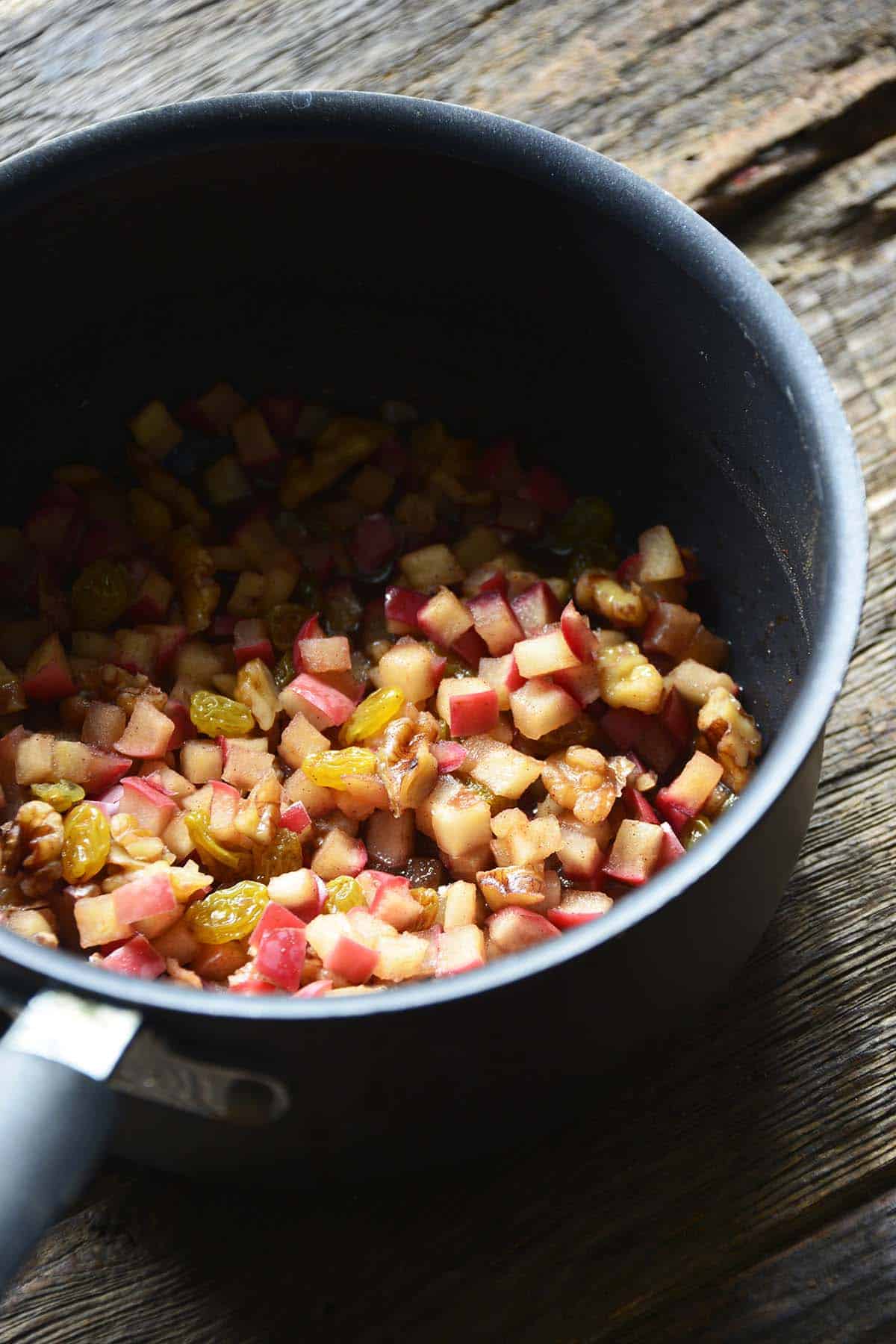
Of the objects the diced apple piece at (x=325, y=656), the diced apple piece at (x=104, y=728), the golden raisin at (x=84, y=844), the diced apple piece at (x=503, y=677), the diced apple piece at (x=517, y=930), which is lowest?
the diced apple piece at (x=517, y=930)

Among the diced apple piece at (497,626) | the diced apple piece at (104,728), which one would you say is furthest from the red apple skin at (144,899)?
the diced apple piece at (497,626)

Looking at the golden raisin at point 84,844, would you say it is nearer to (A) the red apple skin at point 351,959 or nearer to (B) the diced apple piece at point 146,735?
(B) the diced apple piece at point 146,735

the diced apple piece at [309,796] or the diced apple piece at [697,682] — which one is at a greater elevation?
the diced apple piece at [309,796]

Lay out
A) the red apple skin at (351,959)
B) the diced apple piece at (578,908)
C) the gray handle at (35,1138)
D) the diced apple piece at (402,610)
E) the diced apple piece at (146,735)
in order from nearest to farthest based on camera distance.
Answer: the gray handle at (35,1138) → the red apple skin at (351,959) → the diced apple piece at (578,908) → the diced apple piece at (146,735) → the diced apple piece at (402,610)

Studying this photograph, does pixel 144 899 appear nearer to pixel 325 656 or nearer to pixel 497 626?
pixel 325 656

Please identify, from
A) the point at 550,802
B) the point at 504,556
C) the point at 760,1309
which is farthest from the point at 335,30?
the point at 760,1309

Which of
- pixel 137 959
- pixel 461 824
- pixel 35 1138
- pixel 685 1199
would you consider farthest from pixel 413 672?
pixel 35 1138

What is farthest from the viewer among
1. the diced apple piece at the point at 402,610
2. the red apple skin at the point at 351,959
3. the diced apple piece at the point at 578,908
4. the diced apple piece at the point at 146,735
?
the diced apple piece at the point at 402,610

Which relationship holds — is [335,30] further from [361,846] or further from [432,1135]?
[432,1135]
